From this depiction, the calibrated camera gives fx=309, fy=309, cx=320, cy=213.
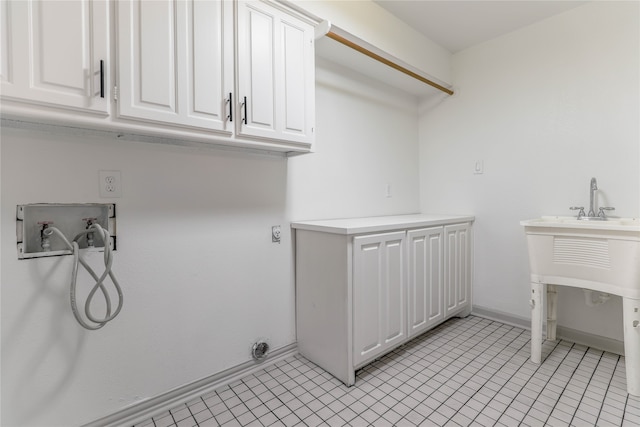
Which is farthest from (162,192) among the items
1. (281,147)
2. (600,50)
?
(600,50)

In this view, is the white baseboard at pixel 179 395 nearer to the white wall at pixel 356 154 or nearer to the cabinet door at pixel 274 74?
the white wall at pixel 356 154

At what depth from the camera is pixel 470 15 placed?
2.34 meters

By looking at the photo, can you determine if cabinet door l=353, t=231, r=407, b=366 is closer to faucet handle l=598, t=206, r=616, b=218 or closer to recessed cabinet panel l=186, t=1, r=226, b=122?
recessed cabinet panel l=186, t=1, r=226, b=122

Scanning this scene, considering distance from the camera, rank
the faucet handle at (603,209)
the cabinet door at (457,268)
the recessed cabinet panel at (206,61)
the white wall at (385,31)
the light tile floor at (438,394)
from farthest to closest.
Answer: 1. the cabinet door at (457,268)
2. the faucet handle at (603,209)
3. the white wall at (385,31)
4. the light tile floor at (438,394)
5. the recessed cabinet panel at (206,61)

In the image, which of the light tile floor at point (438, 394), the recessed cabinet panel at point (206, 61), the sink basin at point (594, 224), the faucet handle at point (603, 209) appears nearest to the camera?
the recessed cabinet panel at point (206, 61)

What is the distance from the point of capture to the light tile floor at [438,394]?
1.49m

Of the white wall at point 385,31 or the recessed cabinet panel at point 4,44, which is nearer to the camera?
the recessed cabinet panel at point 4,44

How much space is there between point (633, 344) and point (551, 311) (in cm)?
64

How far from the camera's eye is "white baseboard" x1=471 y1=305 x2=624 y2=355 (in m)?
2.11

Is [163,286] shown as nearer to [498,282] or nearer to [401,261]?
[401,261]

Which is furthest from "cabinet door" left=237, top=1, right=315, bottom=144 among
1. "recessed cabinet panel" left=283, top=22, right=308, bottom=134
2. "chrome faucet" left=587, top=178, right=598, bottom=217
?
"chrome faucet" left=587, top=178, right=598, bottom=217

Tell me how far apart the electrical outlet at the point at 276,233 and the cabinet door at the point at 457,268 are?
1.32m

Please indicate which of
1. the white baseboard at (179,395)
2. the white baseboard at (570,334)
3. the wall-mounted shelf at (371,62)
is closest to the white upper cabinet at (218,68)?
the wall-mounted shelf at (371,62)

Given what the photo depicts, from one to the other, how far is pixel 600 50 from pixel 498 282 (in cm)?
185
